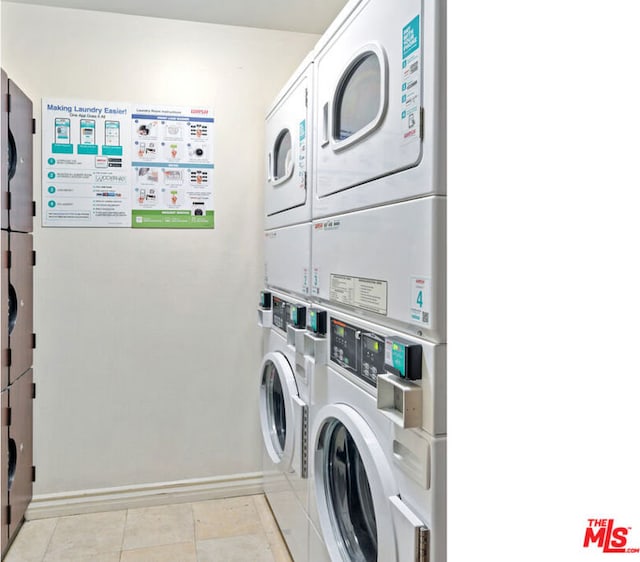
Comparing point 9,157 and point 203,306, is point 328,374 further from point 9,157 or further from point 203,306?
point 9,157

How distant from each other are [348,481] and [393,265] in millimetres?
753

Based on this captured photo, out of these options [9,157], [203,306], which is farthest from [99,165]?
[203,306]

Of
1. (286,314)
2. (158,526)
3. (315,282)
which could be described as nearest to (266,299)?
(286,314)

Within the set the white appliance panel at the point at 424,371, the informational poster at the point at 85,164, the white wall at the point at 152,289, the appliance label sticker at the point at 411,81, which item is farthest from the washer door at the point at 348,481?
the informational poster at the point at 85,164

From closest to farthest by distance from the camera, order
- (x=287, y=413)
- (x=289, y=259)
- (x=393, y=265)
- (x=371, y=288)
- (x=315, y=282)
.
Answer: (x=393, y=265)
(x=371, y=288)
(x=315, y=282)
(x=287, y=413)
(x=289, y=259)

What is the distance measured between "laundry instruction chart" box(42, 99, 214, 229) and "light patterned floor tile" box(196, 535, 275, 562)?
1.44 meters

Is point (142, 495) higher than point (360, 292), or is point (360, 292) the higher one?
point (360, 292)

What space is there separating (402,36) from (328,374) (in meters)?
0.96

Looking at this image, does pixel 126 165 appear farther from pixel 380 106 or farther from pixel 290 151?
pixel 380 106

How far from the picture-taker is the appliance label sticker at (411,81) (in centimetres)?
106

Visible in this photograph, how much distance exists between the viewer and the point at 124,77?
8.09ft

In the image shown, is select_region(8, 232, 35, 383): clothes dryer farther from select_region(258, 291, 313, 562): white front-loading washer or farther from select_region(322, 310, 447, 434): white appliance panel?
select_region(322, 310, 447, 434): white appliance panel

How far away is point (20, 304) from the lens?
7.38 feet

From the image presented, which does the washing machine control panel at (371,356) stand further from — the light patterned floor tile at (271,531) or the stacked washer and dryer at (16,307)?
the stacked washer and dryer at (16,307)
